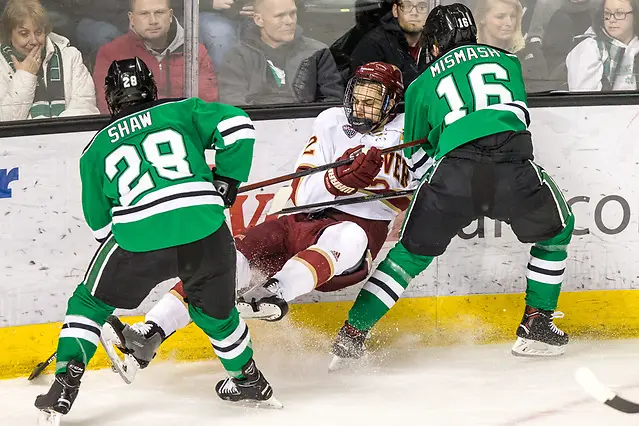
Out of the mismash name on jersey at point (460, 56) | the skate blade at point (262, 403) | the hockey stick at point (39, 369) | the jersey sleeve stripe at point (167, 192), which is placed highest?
the mismash name on jersey at point (460, 56)

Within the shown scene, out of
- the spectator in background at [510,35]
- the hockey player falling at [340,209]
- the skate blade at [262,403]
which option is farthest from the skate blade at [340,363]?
the spectator in background at [510,35]

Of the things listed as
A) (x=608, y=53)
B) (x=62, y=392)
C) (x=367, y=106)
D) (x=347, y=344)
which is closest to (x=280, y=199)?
(x=367, y=106)

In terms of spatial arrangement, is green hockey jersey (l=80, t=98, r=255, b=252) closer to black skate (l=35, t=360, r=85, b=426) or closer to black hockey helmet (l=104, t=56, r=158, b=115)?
black hockey helmet (l=104, t=56, r=158, b=115)

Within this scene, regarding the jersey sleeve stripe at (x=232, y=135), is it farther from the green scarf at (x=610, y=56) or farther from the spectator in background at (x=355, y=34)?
the green scarf at (x=610, y=56)

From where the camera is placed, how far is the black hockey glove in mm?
3057

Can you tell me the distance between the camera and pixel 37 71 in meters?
3.61

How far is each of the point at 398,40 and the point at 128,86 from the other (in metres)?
1.24

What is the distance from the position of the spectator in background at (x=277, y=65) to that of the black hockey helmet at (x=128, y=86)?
77 centimetres

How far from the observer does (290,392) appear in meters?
3.37

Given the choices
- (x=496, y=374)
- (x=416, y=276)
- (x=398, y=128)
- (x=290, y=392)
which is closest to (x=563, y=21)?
(x=398, y=128)

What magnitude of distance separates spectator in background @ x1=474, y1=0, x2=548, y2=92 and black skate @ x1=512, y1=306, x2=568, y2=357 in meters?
0.86

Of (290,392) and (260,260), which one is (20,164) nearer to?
(260,260)

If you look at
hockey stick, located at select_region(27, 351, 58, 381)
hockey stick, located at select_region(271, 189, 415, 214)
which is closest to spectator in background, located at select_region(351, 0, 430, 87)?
hockey stick, located at select_region(271, 189, 415, 214)

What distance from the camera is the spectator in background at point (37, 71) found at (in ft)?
11.7
